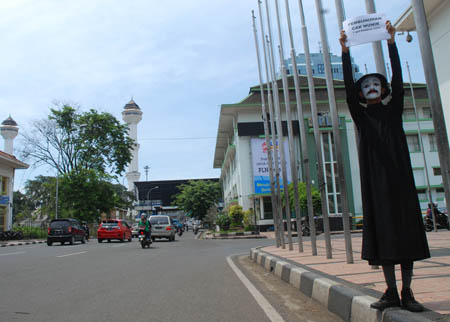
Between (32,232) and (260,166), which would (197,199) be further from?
(32,232)

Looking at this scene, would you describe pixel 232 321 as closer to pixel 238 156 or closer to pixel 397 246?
pixel 397 246

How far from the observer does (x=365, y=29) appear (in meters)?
3.87

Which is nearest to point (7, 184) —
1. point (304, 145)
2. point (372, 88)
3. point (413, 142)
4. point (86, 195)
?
point (86, 195)

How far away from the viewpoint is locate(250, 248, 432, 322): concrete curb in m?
3.08

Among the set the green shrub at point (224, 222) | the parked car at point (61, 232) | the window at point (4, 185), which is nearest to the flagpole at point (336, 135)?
the parked car at point (61, 232)

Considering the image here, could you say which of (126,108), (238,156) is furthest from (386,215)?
(126,108)

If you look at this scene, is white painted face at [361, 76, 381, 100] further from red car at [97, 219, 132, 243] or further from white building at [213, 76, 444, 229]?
white building at [213, 76, 444, 229]

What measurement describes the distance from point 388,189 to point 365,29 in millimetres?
1700

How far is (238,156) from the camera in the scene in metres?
36.9

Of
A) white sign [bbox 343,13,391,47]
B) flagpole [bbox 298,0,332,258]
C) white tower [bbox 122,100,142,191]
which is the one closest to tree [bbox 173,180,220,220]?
white tower [bbox 122,100,142,191]

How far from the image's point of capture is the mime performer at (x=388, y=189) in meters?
2.99

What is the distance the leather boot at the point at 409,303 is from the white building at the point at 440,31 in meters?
9.43

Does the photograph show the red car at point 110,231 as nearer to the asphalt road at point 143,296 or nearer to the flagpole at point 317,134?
the asphalt road at point 143,296

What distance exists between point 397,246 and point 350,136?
3582cm
